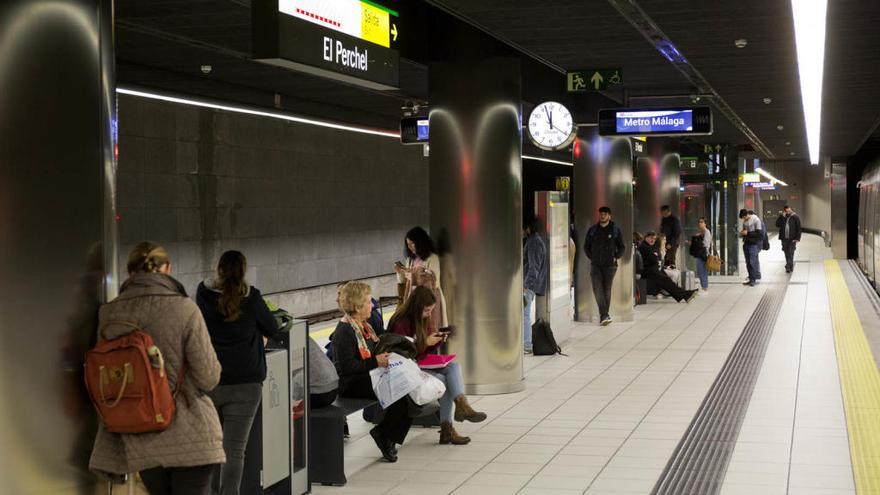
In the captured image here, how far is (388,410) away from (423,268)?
221 cm

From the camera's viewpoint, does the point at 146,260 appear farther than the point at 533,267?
No

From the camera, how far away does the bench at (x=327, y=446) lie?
6297 millimetres

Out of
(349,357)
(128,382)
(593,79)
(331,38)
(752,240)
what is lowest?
(349,357)

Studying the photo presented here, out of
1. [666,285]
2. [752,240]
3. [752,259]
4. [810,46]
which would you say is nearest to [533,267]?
[810,46]

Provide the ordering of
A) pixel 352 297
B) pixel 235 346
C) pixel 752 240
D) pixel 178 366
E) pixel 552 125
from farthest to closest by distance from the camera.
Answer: pixel 752 240, pixel 552 125, pixel 352 297, pixel 235 346, pixel 178 366

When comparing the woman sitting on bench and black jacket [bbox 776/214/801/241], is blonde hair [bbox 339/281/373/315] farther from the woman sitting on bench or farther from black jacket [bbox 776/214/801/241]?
black jacket [bbox 776/214/801/241]

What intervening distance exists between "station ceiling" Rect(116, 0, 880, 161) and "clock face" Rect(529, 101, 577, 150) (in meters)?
0.55

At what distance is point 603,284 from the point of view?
1475 cm

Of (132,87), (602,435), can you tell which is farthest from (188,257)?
(602,435)

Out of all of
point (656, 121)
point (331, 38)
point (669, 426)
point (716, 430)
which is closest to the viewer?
point (331, 38)

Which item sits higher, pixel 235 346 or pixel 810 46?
pixel 810 46

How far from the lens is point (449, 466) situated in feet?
22.2

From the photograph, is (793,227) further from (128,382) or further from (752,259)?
(128,382)

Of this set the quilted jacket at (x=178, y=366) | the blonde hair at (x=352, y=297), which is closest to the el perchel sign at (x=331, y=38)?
the blonde hair at (x=352, y=297)
